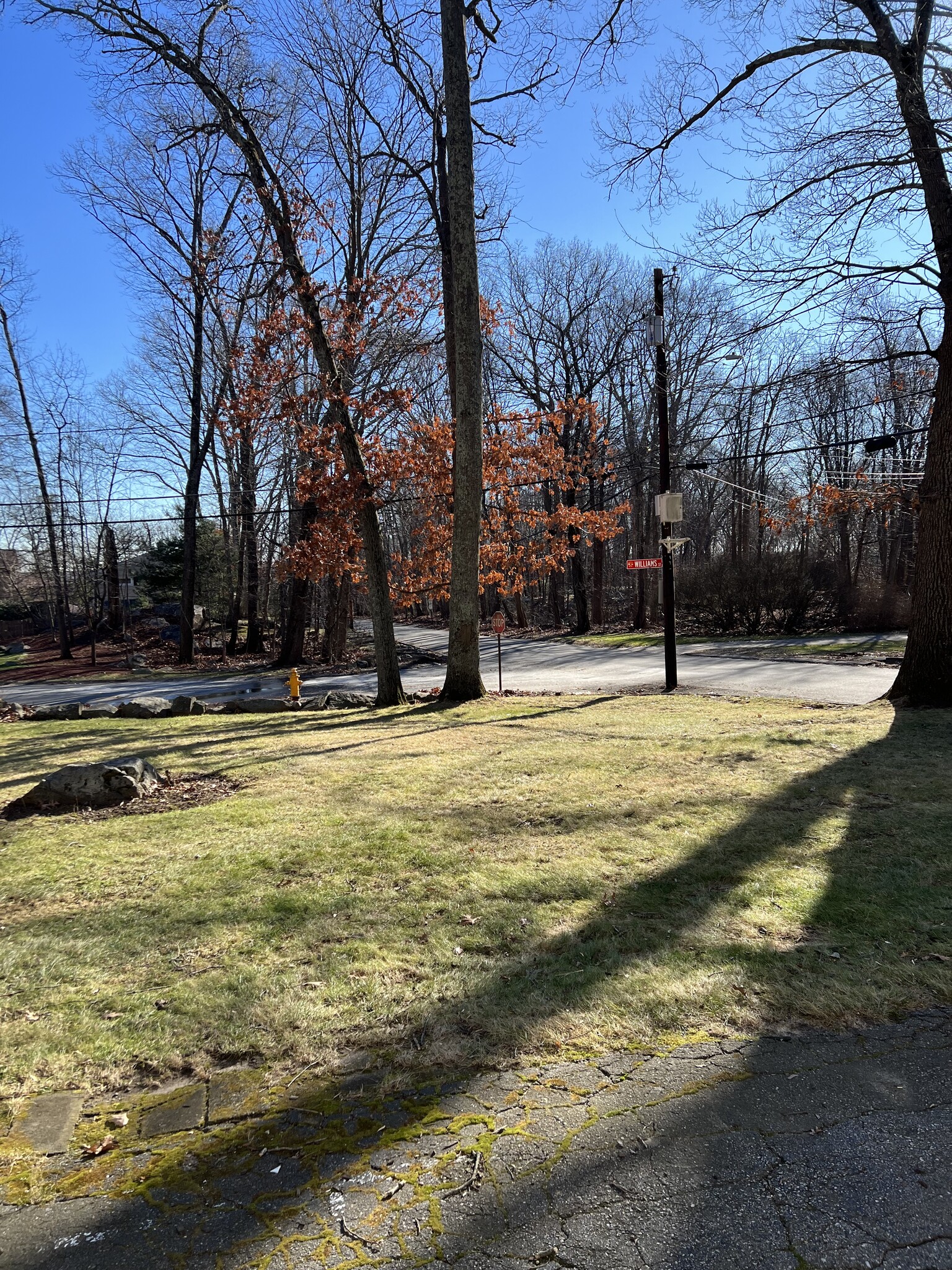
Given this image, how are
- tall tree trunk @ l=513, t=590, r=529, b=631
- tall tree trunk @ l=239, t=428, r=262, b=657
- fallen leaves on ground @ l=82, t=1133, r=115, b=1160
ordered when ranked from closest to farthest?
fallen leaves on ground @ l=82, t=1133, r=115, b=1160
tall tree trunk @ l=239, t=428, r=262, b=657
tall tree trunk @ l=513, t=590, r=529, b=631

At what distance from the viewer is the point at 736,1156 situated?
198cm

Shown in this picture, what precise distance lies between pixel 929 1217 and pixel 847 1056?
0.70 m

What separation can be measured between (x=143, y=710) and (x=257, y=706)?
1.91 meters

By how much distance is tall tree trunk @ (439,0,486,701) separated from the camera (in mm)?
10961

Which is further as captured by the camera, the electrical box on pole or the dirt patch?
the electrical box on pole

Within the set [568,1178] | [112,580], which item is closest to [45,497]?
[112,580]

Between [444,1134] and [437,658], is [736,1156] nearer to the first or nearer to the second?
[444,1134]

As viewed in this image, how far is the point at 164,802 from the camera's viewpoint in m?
6.20

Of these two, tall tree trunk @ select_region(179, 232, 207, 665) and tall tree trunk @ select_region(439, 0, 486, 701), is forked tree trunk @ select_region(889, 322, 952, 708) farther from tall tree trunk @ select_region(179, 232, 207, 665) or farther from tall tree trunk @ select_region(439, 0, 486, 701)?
tall tree trunk @ select_region(179, 232, 207, 665)

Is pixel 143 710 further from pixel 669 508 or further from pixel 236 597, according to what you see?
pixel 236 597

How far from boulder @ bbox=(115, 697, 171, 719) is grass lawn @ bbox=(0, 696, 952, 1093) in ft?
18.2

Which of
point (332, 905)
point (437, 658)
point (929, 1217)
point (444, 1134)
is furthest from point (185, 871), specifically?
point (437, 658)

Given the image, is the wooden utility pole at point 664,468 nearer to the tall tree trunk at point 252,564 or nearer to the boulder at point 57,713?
the boulder at point 57,713

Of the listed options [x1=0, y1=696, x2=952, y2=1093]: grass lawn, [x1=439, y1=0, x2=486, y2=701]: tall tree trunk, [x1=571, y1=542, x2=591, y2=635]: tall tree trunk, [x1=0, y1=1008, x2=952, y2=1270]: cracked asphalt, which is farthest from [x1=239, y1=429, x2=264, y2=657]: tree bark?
[x1=0, y1=1008, x2=952, y2=1270]: cracked asphalt
